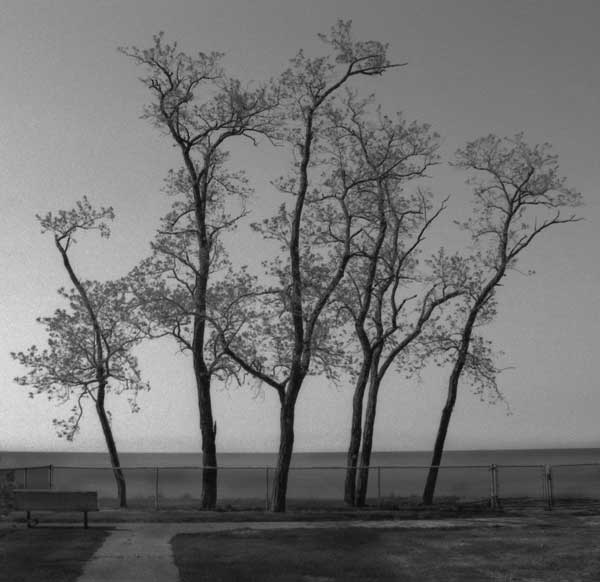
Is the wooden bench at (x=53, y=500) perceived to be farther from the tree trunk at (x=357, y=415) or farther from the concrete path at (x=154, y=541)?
the tree trunk at (x=357, y=415)

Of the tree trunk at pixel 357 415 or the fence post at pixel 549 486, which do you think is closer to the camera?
the fence post at pixel 549 486

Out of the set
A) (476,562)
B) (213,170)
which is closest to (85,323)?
(213,170)

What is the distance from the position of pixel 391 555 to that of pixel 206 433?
1410 cm

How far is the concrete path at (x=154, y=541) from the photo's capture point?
14393 mm

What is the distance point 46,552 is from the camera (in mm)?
16438

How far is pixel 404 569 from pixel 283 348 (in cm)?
1358

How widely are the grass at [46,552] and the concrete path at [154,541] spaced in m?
0.26

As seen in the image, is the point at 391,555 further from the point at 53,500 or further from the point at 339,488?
the point at 339,488

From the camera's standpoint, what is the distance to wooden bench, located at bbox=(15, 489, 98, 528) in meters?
20.1

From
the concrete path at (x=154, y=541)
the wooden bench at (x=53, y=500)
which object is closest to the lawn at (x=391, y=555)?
the concrete path at (x=154, y=541)

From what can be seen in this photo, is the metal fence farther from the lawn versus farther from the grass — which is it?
the lawn

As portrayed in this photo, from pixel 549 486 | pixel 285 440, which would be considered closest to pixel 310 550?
pixel 285 440

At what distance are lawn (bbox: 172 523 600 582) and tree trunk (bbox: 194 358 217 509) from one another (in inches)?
354

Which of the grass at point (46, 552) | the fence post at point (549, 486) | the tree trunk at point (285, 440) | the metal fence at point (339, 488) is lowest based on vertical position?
the metal fence at point (339, 488)
